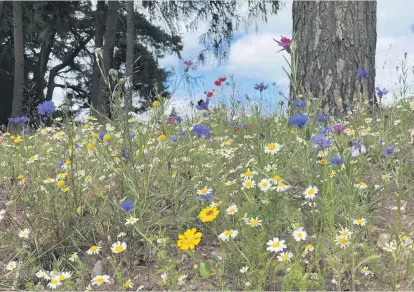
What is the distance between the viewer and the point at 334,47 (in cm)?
460

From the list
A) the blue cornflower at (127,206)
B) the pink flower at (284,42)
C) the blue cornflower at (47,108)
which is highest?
the pink flower at (284,42)

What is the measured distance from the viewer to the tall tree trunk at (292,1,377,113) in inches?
179

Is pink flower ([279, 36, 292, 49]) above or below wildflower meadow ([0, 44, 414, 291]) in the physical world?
above

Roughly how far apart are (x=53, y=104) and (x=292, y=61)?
141 centimetres

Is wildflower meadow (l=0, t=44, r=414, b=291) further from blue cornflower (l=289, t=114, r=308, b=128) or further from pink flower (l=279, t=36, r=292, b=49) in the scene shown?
pink flower (l=279, t=36, r=292, b=49)

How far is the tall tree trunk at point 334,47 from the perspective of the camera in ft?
15.0

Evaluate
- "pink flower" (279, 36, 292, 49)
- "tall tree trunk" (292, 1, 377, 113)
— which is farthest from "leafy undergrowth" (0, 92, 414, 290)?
"tall tree trunk" (292, 1, 377, 113)

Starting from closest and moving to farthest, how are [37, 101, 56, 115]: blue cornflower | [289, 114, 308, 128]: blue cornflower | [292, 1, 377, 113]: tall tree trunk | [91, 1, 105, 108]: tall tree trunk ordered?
[289, 114, 308, 128]: blue cornflower
[37, 101, 56, 115]: blue cornflower
[292, 1, 377, 113]: tall tree trunk
[91, 1, 105, 108]: tall tree trunk

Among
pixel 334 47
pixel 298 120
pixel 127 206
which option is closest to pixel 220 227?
pixel 127 206

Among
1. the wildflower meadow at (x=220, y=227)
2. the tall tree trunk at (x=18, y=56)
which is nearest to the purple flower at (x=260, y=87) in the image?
the wildflower meadow at (x=220, y=227)

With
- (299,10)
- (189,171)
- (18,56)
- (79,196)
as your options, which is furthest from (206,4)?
(79,196)

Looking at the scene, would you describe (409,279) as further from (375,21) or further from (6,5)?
(6,5)

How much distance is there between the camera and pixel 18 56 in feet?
36.8

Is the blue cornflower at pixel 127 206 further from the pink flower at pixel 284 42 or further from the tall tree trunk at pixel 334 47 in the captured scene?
the tall tree trunk at pixel 334 47
